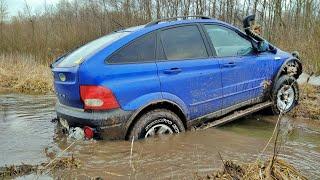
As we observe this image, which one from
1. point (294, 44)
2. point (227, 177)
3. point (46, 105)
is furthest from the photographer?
point (294, 44)

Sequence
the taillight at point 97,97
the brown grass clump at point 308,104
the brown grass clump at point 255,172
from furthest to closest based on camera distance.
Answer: the brown grass clump at point 308,104
the taillight at point 97,97
the brown grass clump at point 255,172

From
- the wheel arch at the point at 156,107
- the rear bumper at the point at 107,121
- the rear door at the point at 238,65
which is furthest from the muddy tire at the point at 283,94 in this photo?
the rear bumper at the point at 107,121

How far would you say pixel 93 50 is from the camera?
5449 millimetres

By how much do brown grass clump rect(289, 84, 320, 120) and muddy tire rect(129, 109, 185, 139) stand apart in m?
2.57

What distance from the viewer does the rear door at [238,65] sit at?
20.4 ft

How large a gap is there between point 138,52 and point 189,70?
0.73 meters

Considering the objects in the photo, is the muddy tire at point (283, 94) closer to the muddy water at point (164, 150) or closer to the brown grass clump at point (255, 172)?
the muddy water at point (164, 150)

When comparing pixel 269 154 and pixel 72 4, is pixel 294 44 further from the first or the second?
pixel 72 4

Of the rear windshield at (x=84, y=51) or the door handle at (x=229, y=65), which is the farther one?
the door handle at (x=229, y=65)

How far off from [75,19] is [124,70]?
15.3 m

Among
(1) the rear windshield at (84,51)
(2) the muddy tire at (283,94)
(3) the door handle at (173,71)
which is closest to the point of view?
(1) the rear windshield at (84,51)

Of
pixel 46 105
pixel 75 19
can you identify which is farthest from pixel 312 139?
→ pixel 75 19

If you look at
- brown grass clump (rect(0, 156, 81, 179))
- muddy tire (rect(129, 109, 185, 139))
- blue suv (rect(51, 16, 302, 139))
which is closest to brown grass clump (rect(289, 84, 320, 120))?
blue suv (rect(51, 16, 302, 139))

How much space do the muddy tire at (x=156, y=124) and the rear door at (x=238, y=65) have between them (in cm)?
95
